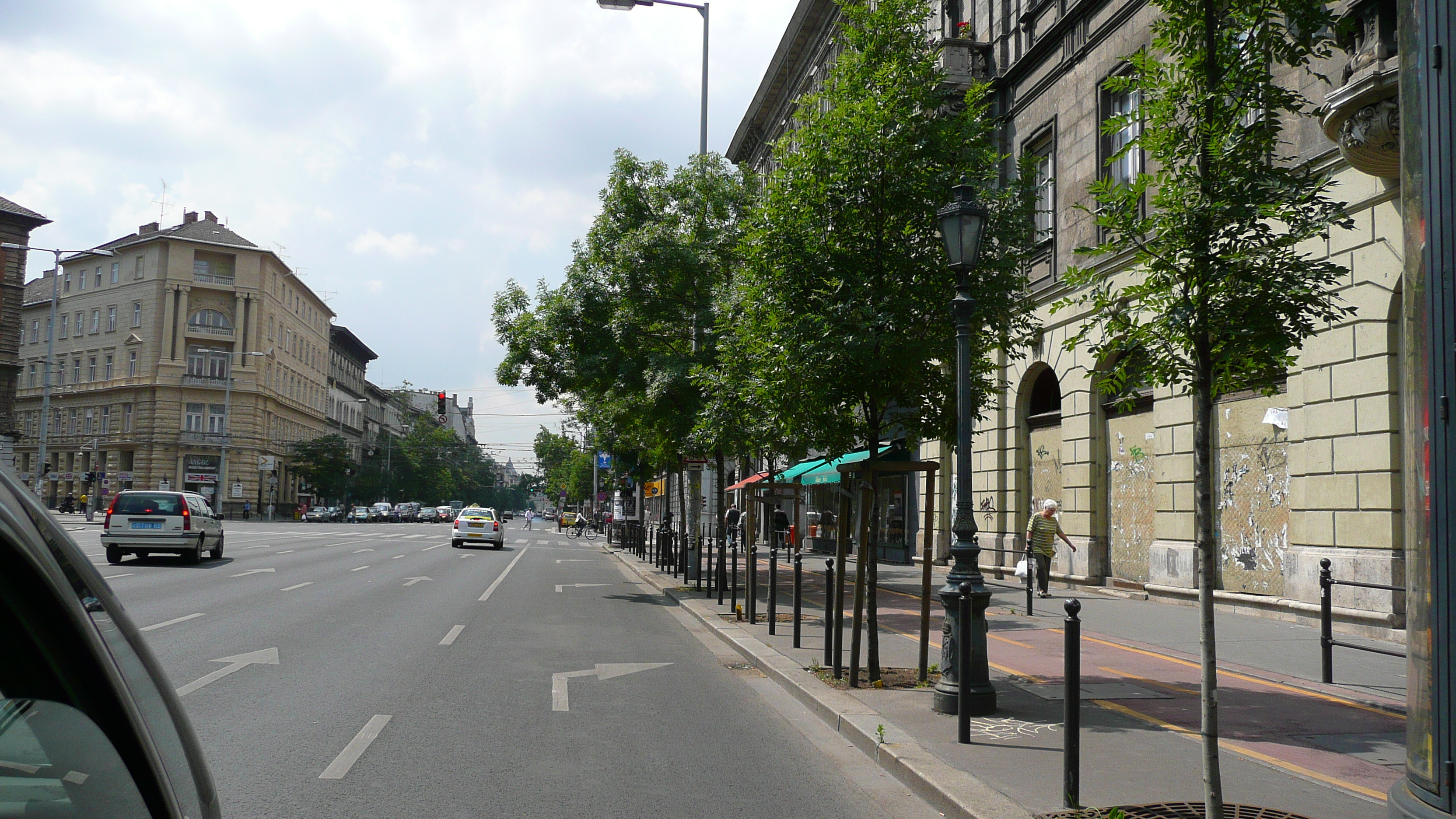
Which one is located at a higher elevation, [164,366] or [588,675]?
[164,366]

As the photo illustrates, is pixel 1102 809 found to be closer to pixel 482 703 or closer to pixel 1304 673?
pixel 482 703

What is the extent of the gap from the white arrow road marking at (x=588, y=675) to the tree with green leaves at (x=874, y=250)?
2.47m

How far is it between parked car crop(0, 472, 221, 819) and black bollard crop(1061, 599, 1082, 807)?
4779 mm

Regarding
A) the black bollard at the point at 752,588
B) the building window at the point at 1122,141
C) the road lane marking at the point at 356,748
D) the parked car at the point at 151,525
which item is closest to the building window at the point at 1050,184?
the building window at the point at 1122,141

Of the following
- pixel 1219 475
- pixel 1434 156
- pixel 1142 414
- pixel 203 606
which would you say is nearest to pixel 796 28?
pixel 1142 414

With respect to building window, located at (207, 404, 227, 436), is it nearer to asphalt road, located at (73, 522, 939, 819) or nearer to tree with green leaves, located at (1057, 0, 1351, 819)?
asphalt road, located at (73, 522, 939, 819)

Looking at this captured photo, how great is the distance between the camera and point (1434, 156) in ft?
9.75

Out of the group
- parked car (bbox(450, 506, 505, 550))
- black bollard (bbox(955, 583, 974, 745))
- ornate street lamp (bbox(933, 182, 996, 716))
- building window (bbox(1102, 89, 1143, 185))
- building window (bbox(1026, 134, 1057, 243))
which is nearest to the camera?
black bollard (bbox(955, 583, 974, 745))

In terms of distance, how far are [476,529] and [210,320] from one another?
49.9 meters

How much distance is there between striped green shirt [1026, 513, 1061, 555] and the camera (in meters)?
17.7

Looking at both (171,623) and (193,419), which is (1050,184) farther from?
(193,419)

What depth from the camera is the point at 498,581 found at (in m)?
22.0

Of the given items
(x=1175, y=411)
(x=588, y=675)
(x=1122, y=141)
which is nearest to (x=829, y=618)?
(x=588, y=675)

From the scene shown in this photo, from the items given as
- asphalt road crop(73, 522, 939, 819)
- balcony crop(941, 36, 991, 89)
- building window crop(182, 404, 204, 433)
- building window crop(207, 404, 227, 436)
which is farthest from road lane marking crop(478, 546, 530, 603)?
building window crop(182, 404, 204, 433)
